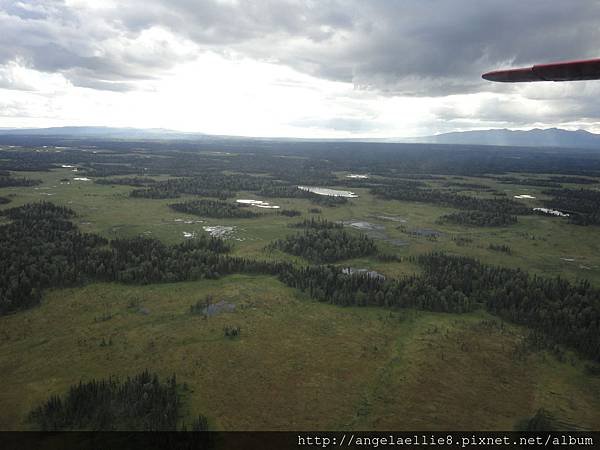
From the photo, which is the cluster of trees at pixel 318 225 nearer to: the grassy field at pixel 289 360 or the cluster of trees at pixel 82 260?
the cluster of trees at pixel 82 260

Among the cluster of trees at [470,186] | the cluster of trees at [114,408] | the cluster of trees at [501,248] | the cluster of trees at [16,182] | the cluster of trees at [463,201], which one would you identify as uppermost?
the cluster of trees at [470,186]

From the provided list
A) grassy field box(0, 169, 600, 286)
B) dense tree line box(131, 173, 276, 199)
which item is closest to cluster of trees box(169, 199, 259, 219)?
grassy field box(0, 169, 600, 286)

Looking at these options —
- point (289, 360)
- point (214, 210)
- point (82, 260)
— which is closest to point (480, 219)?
point (214, 210)

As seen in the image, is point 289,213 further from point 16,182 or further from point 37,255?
point 16,182

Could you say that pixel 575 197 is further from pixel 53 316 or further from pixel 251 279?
pixel 53 316

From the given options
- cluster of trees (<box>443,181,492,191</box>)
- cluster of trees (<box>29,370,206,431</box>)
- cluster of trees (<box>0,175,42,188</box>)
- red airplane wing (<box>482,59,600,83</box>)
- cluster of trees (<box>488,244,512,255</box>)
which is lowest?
cluster of trees (<box>29,370,206,431</box>)

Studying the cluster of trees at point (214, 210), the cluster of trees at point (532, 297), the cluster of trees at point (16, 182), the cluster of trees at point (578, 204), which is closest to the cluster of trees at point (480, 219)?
the cluster of trees at point (578, 204)

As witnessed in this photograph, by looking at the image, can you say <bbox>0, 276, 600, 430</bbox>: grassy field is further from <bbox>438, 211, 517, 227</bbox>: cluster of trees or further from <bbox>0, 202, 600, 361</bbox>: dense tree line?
<bbox>438, 211, 517, 227</bbox>: cluster of trees
